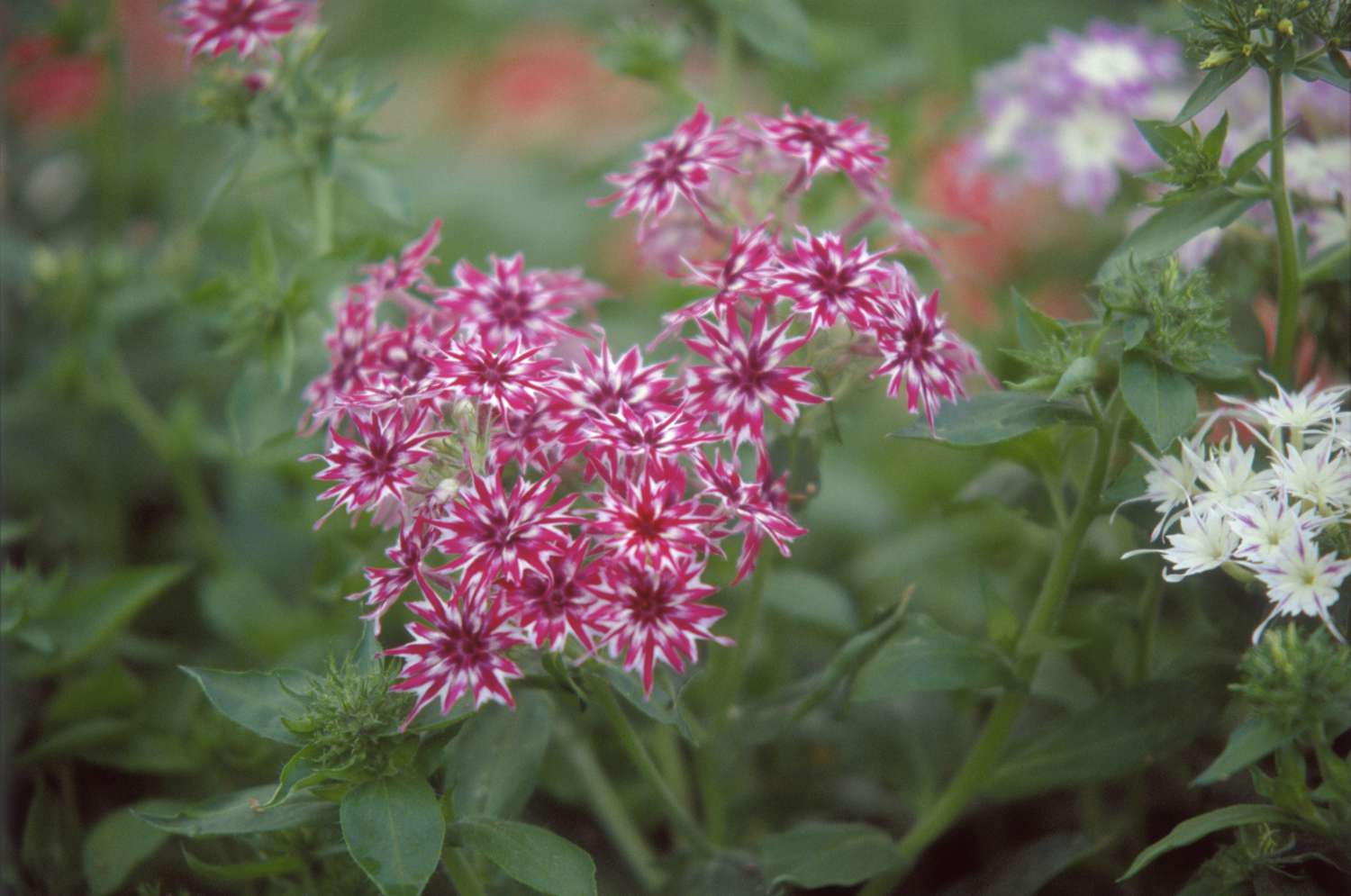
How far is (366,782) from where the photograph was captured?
76 centimetres

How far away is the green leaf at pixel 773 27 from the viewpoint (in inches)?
45.6

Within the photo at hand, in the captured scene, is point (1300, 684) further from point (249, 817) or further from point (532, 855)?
point (249, 817)

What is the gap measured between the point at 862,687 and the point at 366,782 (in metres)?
0.37

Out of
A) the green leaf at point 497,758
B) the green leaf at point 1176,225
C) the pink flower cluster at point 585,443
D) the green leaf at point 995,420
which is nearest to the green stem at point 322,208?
the pink flower cluster at point 585,443

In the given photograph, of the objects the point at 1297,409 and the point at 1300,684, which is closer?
the point at 1300,684

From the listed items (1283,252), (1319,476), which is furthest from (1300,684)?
(1283,252)

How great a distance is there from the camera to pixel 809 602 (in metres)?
1.17

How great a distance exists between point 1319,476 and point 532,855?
0.57 meters

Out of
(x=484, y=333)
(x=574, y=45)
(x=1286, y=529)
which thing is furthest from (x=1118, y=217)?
(x=574, y=45)

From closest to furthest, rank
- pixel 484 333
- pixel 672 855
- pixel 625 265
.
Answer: pixel 484 333
pixel 672 855
pixel 625 265

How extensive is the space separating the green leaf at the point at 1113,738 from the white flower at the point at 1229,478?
242 mm

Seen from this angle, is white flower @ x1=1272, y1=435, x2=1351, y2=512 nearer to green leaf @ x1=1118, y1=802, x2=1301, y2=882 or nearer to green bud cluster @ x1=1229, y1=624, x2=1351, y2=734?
green bud cluster @ x1=1229, y1=624, x2=1351, y2=734

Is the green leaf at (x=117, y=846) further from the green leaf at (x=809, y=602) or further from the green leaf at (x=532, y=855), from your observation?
the green leaf at (x=809, y=602)

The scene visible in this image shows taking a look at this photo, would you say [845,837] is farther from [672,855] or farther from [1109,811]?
[1109,811]
